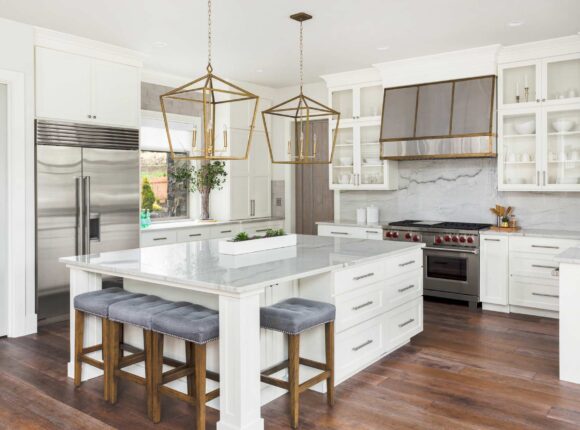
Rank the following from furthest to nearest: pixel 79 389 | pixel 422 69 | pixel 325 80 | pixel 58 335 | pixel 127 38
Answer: pixel 325 80 < pixel 422 69 < pixel 127 38 < pixel 58 335 < pixel 79 389

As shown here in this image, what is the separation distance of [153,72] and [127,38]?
1288 millimetres

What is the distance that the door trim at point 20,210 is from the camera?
463 cm

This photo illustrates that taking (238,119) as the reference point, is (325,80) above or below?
above

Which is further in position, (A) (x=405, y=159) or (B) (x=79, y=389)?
(A) (x=405, y=159)

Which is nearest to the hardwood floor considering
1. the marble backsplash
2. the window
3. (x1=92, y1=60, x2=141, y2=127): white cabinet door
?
the marble backsplash

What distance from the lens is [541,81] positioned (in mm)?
5332

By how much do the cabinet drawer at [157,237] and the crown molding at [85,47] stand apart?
1.81 metres

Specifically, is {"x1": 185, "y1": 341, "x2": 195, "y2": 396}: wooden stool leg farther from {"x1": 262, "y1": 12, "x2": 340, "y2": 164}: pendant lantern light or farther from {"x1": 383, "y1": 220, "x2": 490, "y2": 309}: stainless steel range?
{"x1": 383, "y1": 220, "x2": 490, "y2": 309}: stainless steel range

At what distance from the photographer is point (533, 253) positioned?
5203 millimetres

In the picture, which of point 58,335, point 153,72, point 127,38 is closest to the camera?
point 58,335

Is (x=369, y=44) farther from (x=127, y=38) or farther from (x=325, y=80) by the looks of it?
(x=127, y=38)

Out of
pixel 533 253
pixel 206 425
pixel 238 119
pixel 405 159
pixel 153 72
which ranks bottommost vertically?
pixel 206 425

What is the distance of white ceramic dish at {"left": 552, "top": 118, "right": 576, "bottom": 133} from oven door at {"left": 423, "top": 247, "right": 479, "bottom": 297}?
1.46m

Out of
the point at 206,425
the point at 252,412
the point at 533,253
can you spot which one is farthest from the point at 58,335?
the point at 533,253
